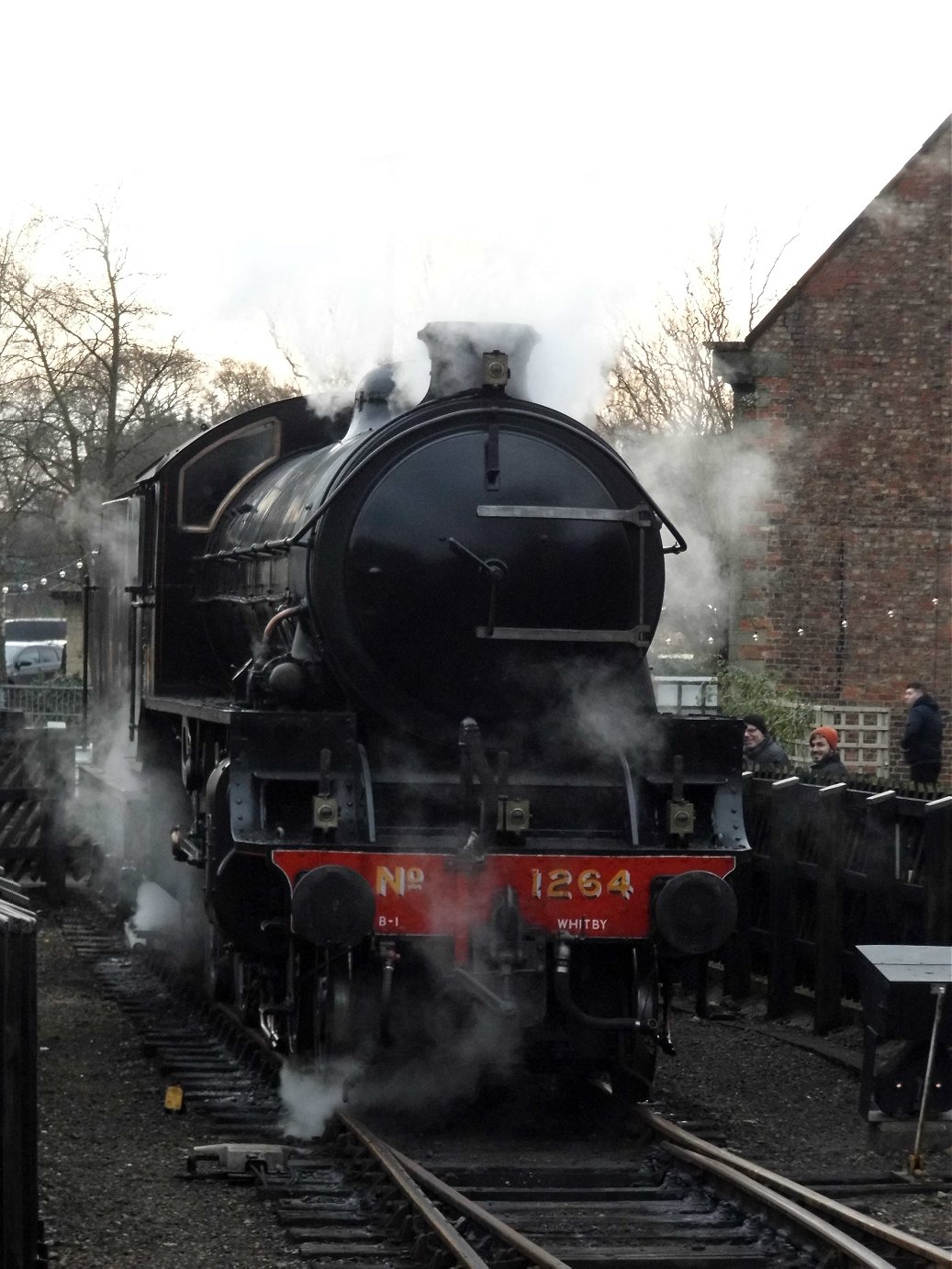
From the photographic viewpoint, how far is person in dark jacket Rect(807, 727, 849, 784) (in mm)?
9828

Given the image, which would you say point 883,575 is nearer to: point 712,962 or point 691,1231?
point 712,962

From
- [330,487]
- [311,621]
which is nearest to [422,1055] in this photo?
[311,621]

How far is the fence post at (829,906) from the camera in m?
8.45

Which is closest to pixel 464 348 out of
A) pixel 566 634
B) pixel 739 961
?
pixel 566 634

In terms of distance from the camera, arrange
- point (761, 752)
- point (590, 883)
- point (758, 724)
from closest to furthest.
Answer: point (590, 883) < point (761, 752) < point (758, 724)

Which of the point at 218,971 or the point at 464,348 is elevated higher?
the point at 464,348

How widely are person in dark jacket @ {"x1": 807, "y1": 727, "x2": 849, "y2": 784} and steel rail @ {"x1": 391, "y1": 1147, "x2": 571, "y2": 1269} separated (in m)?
4.54

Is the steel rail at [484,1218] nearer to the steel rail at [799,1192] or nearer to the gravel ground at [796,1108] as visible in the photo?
the steel rail at [799,1192]

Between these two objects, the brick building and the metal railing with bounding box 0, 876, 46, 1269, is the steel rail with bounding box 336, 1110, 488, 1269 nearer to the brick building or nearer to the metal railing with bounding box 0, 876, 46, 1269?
the metal railing with bounding box 0, 876, 46, 1269

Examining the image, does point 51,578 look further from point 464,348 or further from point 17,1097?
point 17,1097

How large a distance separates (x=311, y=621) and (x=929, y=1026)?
109 inches

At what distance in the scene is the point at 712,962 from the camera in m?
10.3

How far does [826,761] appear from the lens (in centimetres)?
1019

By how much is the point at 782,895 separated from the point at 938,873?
4.93ft
